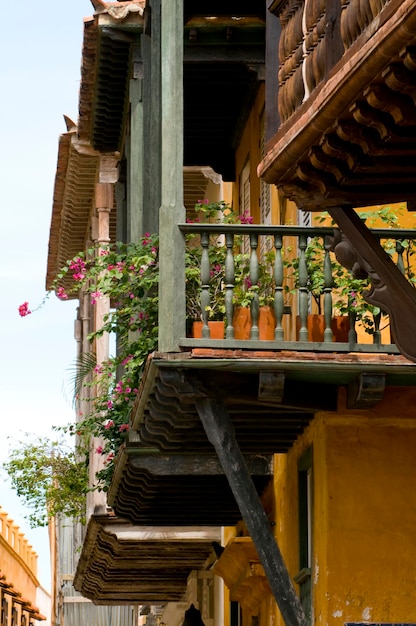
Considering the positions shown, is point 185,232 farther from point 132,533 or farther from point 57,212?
point 57,212

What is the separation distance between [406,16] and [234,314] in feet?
21.0

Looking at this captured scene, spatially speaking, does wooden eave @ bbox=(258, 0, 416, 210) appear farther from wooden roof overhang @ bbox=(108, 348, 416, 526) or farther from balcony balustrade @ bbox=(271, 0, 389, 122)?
wooden roof overhang @ bbox=(108, 348, 416, 526)

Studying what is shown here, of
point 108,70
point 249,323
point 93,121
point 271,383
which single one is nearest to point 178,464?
point 249,323

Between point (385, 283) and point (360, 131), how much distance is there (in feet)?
3.15

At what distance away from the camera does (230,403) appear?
1402 centimetres

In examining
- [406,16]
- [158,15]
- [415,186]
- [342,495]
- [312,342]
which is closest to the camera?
[406,16]

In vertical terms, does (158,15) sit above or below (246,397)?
above

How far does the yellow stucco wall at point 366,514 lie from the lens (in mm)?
14000

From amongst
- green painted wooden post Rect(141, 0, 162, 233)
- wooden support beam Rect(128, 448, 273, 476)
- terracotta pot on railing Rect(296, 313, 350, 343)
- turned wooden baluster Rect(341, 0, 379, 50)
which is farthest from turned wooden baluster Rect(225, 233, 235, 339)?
turned wooden baluster Rect(341, 0, 379, 50)

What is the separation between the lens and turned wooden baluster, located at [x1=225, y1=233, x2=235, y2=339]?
13305 mm

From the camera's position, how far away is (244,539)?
17.6 meters

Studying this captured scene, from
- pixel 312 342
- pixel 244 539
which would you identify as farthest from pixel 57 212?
pixel 312 342

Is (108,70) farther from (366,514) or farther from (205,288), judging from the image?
(366,514)

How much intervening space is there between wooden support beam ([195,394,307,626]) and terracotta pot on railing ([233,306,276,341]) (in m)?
0.53
